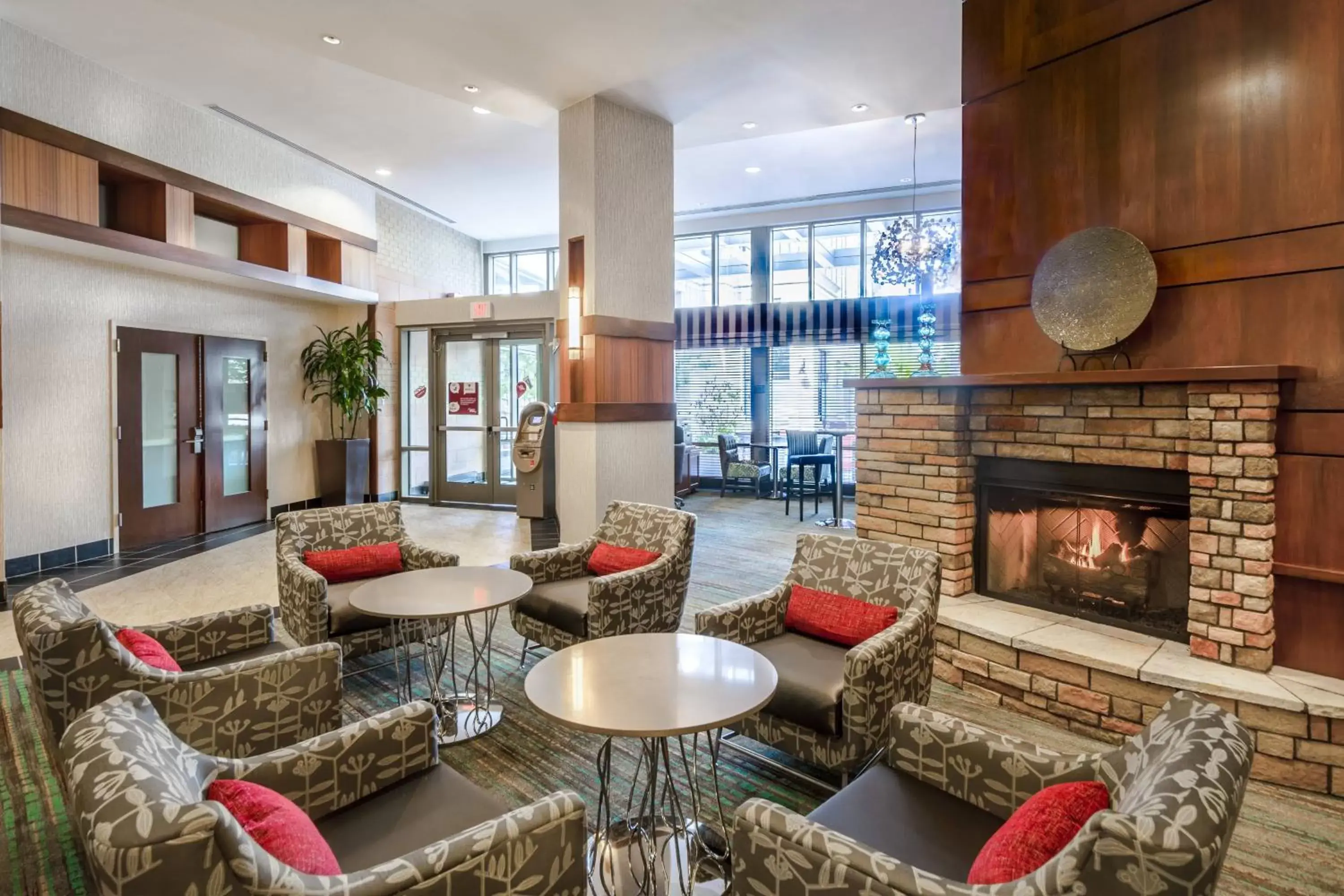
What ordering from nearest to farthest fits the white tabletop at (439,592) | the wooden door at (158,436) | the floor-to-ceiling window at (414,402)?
the white tabletop at (439,592) → the wooden door at (158,436) → the floor-to-ceiling window at (414,402)

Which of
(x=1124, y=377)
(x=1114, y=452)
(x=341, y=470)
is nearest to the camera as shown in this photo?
(x=1124, y=377)

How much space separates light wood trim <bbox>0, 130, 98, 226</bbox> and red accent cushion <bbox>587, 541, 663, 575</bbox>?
4.81m

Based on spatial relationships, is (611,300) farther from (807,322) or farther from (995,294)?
(807,322)

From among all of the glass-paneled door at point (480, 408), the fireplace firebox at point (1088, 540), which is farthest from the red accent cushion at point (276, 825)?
the glass-paneled door at point (480, 408)

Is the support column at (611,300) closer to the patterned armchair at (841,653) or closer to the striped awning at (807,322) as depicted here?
the patterned armchair at (841,653)

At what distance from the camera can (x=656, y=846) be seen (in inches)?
81.3

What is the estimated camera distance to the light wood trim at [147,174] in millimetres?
5047

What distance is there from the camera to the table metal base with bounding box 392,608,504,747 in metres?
2.91

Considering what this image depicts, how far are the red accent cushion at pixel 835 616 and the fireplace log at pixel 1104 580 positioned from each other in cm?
128

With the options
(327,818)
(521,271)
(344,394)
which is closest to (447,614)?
(327,818)

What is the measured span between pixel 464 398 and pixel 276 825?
7.98 meters

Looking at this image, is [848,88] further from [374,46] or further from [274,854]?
[274,854]

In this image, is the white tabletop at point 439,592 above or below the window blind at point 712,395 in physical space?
below

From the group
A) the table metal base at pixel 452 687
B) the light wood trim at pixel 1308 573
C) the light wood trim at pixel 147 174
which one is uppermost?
the light wood trim at pixel 147 174
